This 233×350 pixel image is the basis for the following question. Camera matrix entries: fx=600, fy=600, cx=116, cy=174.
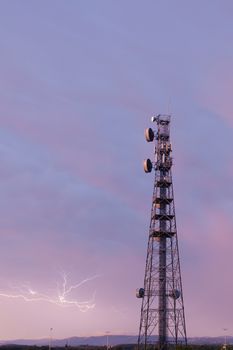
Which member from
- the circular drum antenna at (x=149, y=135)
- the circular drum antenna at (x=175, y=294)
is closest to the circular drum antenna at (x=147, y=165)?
the circular drum antenna at (x=149, y=135)

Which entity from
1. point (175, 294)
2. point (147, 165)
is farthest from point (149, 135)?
point (175, 294)

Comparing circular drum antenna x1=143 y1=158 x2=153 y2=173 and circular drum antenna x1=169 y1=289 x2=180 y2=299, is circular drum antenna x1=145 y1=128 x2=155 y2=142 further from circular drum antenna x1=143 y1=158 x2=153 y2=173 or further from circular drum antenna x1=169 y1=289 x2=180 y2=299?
circular drum antenna x1=169 y1=289 x2=180 y2=299

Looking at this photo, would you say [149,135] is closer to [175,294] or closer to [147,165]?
[147,165]

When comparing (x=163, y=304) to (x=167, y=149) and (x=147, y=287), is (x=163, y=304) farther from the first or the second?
(x=167, y=149)

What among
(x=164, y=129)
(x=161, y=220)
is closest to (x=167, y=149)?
(x=164, y=129)

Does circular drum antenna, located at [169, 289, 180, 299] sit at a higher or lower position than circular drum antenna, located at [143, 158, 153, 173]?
lower

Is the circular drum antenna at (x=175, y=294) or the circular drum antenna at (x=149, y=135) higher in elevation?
the circular drum antenna at (x=149, y=135)

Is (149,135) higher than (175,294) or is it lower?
higher

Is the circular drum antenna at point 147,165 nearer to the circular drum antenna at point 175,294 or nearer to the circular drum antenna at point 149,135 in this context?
the circular drum antenna at point 149,135

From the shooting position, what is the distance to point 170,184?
330ft

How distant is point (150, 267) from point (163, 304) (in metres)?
6.23

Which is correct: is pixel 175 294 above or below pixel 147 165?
below

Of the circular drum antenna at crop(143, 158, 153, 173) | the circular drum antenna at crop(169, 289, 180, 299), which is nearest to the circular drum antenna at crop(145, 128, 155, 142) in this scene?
the circular drum antenna at crop(143, 158, 153, 173)

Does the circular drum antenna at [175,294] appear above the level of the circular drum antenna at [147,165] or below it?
below
